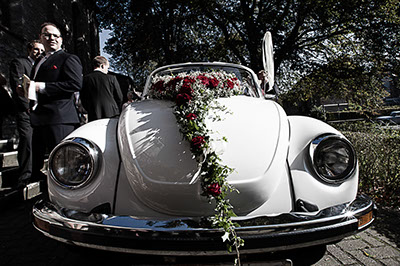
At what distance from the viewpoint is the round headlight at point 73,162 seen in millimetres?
1846

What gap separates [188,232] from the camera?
147 cm

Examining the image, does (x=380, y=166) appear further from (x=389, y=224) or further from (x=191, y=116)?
(x=191, y=116)

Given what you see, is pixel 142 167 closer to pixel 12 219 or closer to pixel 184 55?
pixel 12 219

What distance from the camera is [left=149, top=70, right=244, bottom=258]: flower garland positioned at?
1.58 m

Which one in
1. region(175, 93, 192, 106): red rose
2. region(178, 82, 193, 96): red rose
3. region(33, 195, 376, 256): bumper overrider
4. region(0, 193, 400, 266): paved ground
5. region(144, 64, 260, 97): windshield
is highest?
region(144, 64, 260, 97): windshield

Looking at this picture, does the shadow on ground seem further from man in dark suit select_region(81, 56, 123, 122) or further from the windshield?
man in dark suit select_region(81, 56, 123, 122)

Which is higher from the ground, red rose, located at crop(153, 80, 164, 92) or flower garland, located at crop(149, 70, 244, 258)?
red rose, located at crop(153, 80, 164, 92)

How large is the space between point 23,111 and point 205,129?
3463 millimetres

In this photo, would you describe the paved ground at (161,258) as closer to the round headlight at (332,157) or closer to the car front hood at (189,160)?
the car front hood at (189,160)

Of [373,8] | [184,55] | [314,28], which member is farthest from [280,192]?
[184,55]

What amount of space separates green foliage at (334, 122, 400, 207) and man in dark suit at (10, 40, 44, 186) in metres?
4.89

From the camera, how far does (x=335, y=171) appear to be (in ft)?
6.31

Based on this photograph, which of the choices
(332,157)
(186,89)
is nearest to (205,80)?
(186,89)

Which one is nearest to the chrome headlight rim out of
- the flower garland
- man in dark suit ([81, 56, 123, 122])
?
the flower garland
